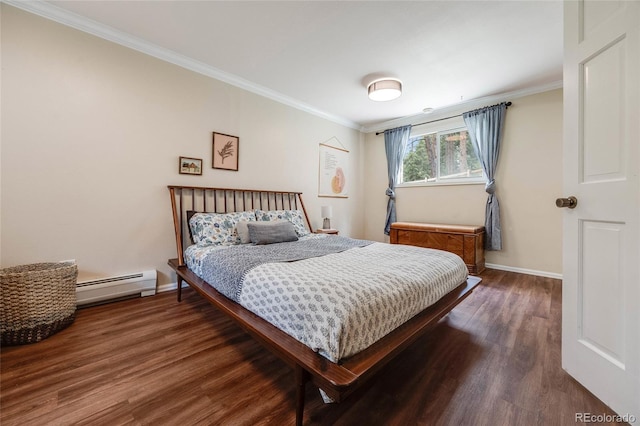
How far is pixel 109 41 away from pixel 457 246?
464 cm

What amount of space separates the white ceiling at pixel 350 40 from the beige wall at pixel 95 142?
251 millimetres

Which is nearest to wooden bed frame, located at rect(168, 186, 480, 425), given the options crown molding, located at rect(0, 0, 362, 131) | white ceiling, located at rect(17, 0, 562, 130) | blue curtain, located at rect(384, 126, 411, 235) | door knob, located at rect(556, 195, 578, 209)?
door knob, located at rect(556, 195, 578, 209)

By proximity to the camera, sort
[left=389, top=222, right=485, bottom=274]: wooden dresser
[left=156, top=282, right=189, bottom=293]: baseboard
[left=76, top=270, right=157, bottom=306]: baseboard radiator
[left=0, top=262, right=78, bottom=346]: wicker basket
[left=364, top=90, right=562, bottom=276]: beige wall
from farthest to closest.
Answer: [left=389, top=222, right=485, bottom=274]: wooden dresser → [left=364, top=90, right=562, bottom=276]: beige wall → [left=156, top=282, right=189, bottom=293]: baseboard → [left=76, top=270, right=157, bottom=306]: baseboard radiator → [left=0, top=262, right=78, bottom=346]: wicker basket

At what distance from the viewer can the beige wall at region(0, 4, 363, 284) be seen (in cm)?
194

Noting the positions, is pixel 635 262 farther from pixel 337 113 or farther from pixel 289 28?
pixel 337 113

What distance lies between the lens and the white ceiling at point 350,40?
77.4 inches

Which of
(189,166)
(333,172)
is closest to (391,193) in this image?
(333,172)

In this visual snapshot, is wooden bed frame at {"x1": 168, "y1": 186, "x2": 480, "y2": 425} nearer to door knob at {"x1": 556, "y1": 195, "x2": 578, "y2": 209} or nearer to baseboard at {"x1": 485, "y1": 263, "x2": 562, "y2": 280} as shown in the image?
door knob at {"x1": 556, "y1": 195, "x2": 578, "y2": 209}

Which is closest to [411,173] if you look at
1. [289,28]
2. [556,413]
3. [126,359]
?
[289,28]

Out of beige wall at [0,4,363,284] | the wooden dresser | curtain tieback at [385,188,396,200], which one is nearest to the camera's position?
beige wall at [0,4,363,284]

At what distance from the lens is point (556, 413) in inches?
43.8

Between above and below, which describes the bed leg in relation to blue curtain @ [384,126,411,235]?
below

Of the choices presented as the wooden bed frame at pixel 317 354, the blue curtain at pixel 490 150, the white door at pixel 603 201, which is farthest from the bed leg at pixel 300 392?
the blue curtain at pixel 490 150

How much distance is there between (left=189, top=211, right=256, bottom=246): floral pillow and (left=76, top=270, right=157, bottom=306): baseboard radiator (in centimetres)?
62
